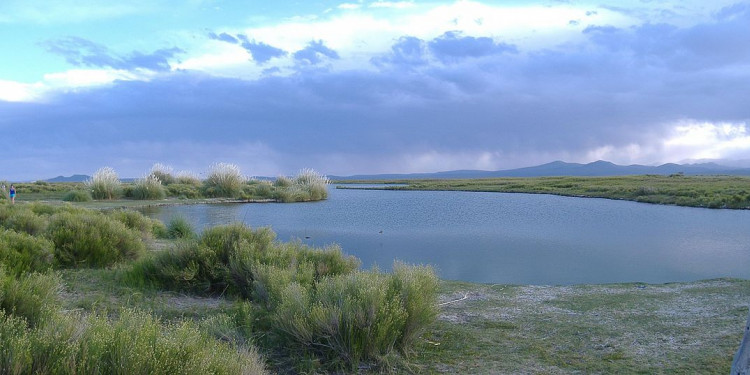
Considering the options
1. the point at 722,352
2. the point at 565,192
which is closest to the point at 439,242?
the point at 722,352

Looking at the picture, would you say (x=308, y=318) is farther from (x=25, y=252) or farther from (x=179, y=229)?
(x=179, y=229)

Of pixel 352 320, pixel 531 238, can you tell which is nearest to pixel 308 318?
pixel 352 320

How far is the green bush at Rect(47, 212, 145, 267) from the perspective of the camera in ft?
29.2

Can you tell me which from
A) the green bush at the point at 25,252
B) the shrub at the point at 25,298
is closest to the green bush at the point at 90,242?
the green bush at the point at 25,252

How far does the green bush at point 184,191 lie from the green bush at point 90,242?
27.7m

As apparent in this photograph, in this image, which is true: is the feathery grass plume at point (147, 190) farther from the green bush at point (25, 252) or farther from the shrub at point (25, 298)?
the shrub at point (25, 298)

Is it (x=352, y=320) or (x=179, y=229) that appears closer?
(x=352, y=320)

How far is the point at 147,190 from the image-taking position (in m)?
34.9

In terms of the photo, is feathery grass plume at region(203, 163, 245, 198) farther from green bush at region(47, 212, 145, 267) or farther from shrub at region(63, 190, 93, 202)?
green bush at region(47, 212, 145, 267)

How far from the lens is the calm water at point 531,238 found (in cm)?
1284

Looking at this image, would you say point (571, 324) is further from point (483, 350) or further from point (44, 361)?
point (44, 361)

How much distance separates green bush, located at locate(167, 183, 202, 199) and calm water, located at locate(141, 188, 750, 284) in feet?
24.4

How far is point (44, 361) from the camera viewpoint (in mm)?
3076

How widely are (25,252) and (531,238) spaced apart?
15.0m
